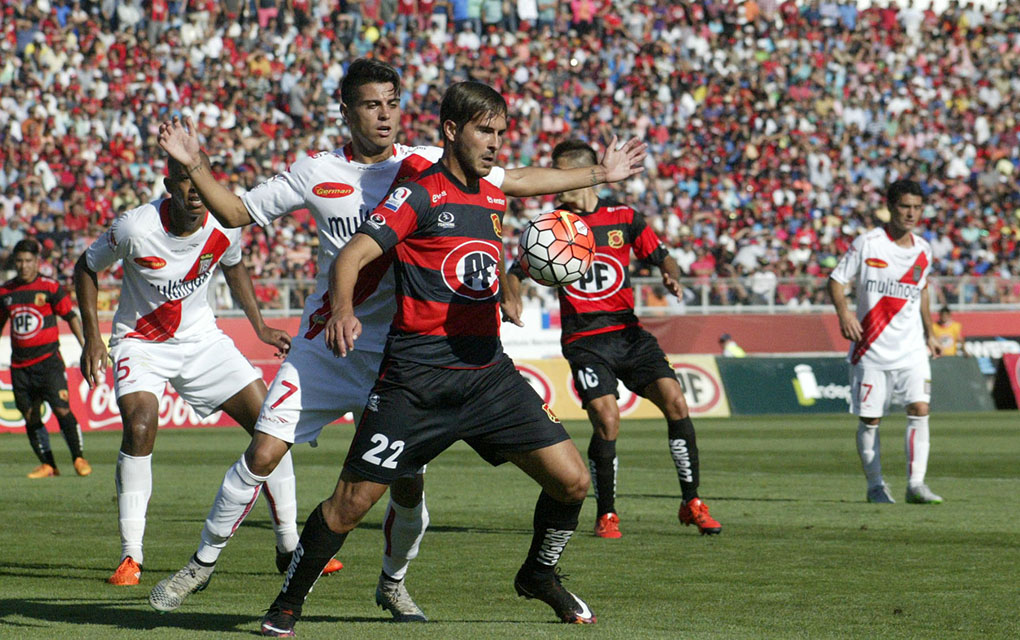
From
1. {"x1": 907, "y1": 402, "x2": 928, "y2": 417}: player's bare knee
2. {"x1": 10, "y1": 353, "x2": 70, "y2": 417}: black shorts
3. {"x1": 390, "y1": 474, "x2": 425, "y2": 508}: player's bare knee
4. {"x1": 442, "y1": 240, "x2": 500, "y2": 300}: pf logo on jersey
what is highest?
{"x1": 442, "y1": 240, "x2": 500, "y2": 300}: pf logo on jersey

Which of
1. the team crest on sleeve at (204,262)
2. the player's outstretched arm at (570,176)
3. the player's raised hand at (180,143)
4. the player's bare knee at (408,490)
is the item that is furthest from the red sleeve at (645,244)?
the player's raised hand at (180,143)

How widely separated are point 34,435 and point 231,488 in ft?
31.7

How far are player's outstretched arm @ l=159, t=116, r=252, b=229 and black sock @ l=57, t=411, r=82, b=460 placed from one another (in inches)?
390

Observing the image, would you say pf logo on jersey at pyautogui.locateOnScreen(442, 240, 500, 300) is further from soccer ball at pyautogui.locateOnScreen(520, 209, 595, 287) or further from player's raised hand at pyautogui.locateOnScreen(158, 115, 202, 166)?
player's raised hand at pyautogui.locateOnScreen(158, 115, 202, 166)

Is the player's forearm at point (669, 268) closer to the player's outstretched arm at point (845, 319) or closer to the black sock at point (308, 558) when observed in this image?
the player's outstretched arm at point (845, 319)

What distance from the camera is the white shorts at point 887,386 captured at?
11875 mm

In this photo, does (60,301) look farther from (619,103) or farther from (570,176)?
(619,103)

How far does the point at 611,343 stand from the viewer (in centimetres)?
998

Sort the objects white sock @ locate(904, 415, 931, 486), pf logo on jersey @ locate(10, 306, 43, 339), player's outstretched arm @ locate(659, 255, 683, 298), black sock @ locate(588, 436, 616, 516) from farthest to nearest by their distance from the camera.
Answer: pf logo on jersey @ locate(10, 306, 43, 339)
white sock @ locate(904, 415, 931, 486)
player's outstretched arm @ locate(659, 255, 683, 298)
black sock @ locate(588, 436, 616, 516)

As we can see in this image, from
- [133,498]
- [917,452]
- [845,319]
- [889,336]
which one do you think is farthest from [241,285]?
[917,452]

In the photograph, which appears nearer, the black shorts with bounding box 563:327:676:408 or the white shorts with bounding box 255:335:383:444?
the white shorts with bounding box 255:335:383:444

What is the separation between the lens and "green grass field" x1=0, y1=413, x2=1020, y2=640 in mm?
6172

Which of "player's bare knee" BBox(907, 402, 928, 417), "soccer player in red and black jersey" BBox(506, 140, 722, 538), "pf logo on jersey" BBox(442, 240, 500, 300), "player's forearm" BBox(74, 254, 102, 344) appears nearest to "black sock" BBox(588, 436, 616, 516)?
"soccer player in red and black jersey" BBox(506, 140, 722, 538)

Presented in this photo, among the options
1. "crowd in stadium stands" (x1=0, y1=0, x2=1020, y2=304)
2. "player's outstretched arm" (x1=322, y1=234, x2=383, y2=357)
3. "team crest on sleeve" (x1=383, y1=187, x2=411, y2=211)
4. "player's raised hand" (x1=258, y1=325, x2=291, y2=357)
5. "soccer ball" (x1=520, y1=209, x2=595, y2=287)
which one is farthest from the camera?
"crowd in stadium stands" (x1=0, y1=0, x2=1020, y2=304)
